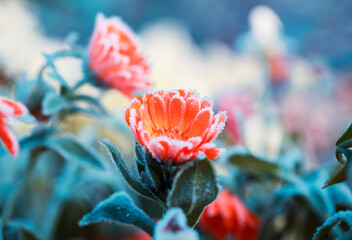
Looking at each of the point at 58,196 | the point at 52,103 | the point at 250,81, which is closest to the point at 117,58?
the point at 52,103

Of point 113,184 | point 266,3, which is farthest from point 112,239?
point 266,3

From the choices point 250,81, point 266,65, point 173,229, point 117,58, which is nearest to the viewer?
point 173,229

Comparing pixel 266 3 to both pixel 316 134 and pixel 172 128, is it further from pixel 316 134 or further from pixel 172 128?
pixel 172 128

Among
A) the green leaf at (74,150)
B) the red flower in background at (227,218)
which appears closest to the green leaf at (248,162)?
the red flower in background at (227,218)

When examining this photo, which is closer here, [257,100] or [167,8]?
[257,100]

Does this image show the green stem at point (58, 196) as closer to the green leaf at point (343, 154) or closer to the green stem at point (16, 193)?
the green stem at point (16, 193)

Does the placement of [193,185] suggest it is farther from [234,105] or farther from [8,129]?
[234,105]

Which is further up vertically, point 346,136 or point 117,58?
point 117,58
